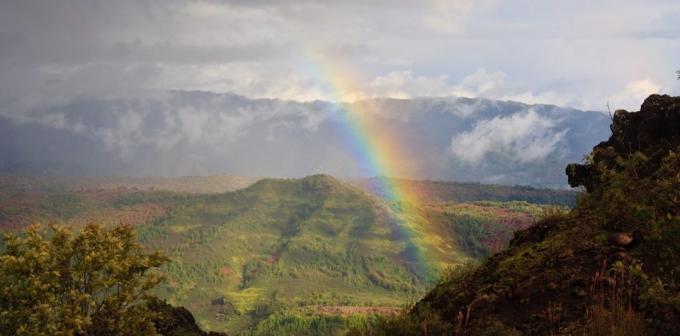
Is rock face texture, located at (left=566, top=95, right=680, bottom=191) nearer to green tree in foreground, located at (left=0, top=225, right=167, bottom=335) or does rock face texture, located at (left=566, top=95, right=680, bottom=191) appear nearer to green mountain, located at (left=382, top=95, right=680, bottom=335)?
green mountain, located at (left=382, top=95, right=680, bottom=335)

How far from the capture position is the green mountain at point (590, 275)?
13.8 meters

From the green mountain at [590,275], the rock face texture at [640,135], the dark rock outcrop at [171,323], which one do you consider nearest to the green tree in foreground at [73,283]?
the dark rock outcrop at [171,323]

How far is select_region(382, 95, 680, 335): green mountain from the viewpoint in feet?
45.2

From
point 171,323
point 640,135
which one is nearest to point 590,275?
point 640,135

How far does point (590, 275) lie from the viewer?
1795 cm

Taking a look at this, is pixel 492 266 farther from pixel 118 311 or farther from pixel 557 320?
pixel 118 311

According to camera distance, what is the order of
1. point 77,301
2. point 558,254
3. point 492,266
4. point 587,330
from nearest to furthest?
point 587,330
point 558,254
point 492,266
point 77,301

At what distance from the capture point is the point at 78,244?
111 ft

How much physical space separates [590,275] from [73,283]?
25513mm

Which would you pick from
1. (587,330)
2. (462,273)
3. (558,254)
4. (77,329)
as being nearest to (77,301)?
(77,329)

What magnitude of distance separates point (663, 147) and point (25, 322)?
2913 centimetres

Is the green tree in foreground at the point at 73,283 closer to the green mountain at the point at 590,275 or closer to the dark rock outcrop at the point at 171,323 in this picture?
the dark rock outcrop at the point at 171,323

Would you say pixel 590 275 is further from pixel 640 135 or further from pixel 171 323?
pixel 171 323

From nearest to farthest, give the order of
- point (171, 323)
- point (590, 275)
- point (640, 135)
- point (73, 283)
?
point (590, 275) → point (640, 135) → point (73, 283) → point (171, 323)
